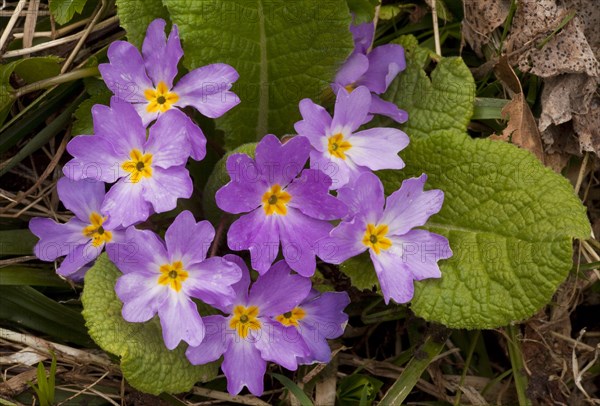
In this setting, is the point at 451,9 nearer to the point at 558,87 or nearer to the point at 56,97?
the point at 558,87

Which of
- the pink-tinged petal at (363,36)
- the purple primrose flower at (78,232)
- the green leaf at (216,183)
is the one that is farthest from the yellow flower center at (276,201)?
the pink-tinged petal at (363,36)

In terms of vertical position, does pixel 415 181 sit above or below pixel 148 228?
above

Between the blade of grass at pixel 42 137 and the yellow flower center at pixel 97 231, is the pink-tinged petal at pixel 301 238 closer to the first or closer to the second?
the yellow flower center at pixel 97 231

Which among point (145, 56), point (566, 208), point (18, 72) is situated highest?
point (145, 56)

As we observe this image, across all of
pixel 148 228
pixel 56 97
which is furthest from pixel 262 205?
pixel 56 97

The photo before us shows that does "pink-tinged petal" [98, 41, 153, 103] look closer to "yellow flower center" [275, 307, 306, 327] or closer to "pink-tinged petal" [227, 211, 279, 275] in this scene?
"pink-tinged petal" [227, 211, 279, 275]

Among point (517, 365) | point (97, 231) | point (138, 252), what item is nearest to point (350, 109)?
point (138, 252)

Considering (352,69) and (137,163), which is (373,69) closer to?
(352,69)
